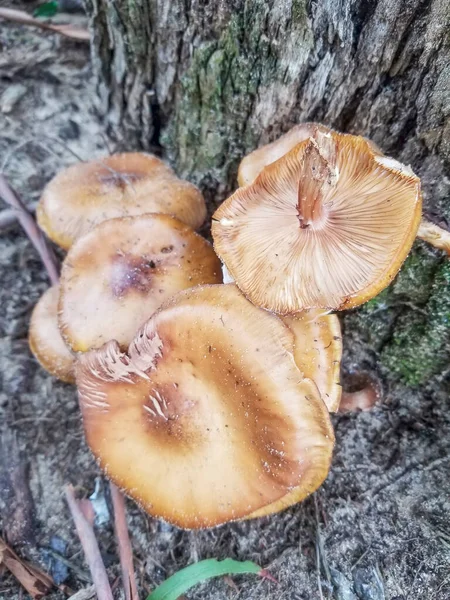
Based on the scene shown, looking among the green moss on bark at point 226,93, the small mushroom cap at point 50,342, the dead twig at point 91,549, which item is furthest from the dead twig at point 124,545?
the green moss on bark at point 226,93

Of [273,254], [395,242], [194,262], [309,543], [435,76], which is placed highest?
[435,76]

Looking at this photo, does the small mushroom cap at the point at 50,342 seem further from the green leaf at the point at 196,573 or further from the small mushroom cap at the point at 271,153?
the small mushroom cap at the point at 271,153

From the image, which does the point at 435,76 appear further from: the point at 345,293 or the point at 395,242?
the point at 345,293

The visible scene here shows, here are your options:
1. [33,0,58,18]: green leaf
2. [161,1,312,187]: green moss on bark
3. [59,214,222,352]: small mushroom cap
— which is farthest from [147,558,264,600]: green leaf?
[33,0,58,18]: green leaf

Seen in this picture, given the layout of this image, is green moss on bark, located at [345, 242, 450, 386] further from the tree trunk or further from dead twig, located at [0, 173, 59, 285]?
dead twig, located at [0, 173, 59, 285]

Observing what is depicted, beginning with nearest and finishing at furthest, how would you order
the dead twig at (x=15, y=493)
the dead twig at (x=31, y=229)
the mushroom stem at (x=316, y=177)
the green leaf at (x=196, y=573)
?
1. the mushroom stem at (x=316, y=177)
2. the green leaf at (x=196, y=573)
3. the dead twig at (x=15, y=493)
4. the dead twig at (x=31, y=229)

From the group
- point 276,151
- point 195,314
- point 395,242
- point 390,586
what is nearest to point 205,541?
point 390,586
